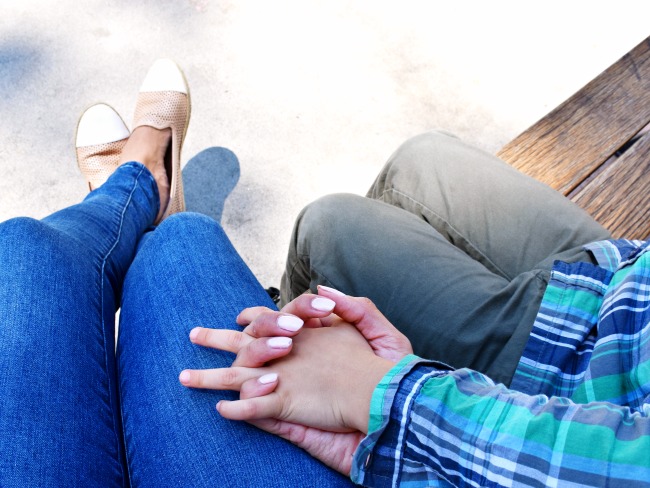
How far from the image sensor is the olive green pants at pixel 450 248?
77 cm

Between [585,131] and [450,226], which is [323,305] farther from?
[585,131]

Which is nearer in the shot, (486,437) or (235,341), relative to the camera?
(486,437)

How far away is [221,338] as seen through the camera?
700 millimetres

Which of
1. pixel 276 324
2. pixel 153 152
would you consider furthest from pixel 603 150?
pixel 153 152

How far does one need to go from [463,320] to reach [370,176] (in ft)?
2.76

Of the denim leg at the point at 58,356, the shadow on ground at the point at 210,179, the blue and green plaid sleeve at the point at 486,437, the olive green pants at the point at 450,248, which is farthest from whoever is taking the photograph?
the shadow on ground at the point at 210,179

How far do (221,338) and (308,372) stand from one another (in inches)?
4.4

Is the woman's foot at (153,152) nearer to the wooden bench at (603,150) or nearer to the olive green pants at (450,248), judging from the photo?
the olive green pants at (450,248)

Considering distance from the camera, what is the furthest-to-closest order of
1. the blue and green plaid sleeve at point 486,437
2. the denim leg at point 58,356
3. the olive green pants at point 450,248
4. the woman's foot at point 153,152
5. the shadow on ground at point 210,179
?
the shadow on ground at point 210,179, the woman's foot at point 153,152, the olive green pants at point 450,248, the denim leg at point 58,356, the blue and green plaid sleeve at point 486,437

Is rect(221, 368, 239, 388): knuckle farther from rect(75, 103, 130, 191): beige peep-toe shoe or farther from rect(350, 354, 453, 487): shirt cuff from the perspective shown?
rect(75, 103, 130, 191): beige peep-toe shoe

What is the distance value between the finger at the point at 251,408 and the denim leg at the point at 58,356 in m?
0.16

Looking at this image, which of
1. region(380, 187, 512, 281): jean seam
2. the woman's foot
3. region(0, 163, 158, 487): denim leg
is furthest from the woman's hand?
the woman's foot

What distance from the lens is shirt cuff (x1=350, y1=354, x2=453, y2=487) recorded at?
1.98 ft

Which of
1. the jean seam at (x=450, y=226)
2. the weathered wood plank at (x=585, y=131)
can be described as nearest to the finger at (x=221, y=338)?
the jean seam at (x=450, y=226)
